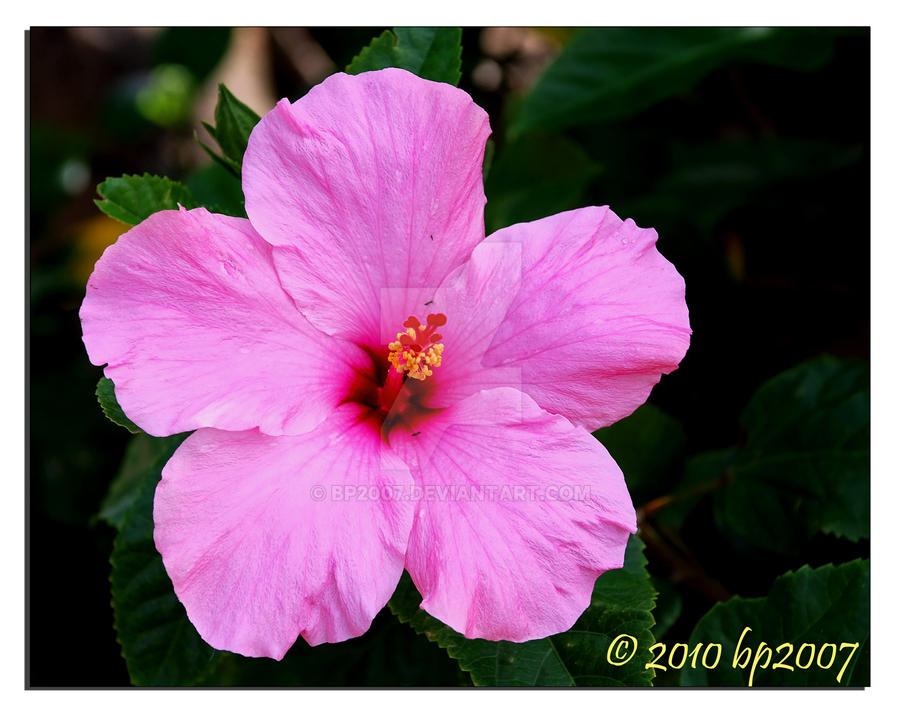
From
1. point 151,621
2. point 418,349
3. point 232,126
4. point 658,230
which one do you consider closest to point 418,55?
point 232,126

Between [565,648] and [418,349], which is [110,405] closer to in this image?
[418,349]

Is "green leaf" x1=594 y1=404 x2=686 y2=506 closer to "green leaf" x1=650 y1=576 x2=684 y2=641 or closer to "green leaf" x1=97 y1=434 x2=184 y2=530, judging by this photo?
"green leaf" x1=650 y1=576 x2=684 y2=641

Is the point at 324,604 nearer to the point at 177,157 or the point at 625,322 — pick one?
the point at 625,322

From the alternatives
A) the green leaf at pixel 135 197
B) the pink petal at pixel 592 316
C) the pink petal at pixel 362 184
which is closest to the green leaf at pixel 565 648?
the pink petal at pixel 592 316

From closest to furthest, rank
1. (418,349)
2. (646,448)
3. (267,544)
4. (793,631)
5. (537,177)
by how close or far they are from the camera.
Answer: (267,544), (418,349), (793,631), (646,448), (537,177)

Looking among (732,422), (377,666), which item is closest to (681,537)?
(732,422)

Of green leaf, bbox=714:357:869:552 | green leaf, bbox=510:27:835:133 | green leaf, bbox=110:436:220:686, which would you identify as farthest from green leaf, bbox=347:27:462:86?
green leaf, bbox=714:357:869:552
